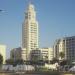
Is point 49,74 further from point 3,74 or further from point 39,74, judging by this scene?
point 3,74

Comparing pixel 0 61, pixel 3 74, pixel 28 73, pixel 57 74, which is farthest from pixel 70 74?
pixel 0 61

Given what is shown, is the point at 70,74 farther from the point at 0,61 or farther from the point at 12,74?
the point at 0,61

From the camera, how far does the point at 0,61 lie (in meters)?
169

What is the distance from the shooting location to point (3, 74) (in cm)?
7950

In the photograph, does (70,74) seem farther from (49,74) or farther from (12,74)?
(12,74)

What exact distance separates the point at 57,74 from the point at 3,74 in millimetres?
13000

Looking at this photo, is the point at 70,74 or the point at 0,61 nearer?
the point at 70,74

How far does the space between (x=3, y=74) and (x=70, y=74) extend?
1580 cm

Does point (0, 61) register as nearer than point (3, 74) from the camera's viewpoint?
No

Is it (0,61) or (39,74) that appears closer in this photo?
(39,74)

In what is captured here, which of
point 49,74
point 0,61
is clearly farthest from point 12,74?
point 0,61

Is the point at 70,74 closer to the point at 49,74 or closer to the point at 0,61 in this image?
the point at 49,74

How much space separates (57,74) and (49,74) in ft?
9.47

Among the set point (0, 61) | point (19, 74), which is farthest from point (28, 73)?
point (0, 61)
